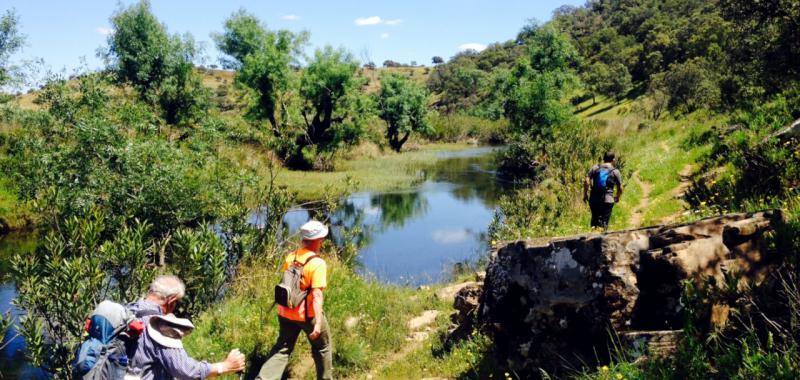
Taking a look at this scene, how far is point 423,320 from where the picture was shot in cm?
903

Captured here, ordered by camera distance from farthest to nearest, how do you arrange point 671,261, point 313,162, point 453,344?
point 313,162 < point 453,344 < point 671,261

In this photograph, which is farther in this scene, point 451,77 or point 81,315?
point 451,77

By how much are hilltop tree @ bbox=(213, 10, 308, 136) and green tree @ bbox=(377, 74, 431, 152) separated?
1569 centimetres

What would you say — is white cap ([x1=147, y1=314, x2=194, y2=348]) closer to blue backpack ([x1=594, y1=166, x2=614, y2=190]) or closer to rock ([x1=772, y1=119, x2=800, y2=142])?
blue backpack ([x1=594, y1=166, x2=614, y2=190])

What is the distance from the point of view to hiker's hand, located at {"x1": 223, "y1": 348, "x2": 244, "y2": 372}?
14.4 feet

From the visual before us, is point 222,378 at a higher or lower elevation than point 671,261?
lower

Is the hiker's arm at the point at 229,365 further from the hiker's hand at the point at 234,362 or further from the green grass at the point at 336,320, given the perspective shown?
the green grass at the point at 336,320

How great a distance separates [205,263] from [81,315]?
2.65 metres

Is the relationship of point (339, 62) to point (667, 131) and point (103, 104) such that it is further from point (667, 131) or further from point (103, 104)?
point (103, 104)

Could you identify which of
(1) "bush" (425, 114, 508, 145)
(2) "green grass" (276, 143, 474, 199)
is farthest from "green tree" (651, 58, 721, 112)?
(1) "bush" (425, 114, 508, 145)

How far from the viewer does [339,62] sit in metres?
39.0

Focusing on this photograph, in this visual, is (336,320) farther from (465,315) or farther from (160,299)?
(160,299)

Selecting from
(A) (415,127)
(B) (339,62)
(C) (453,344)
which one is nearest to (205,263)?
(C) (453,344)

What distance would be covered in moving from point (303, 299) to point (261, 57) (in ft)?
110
